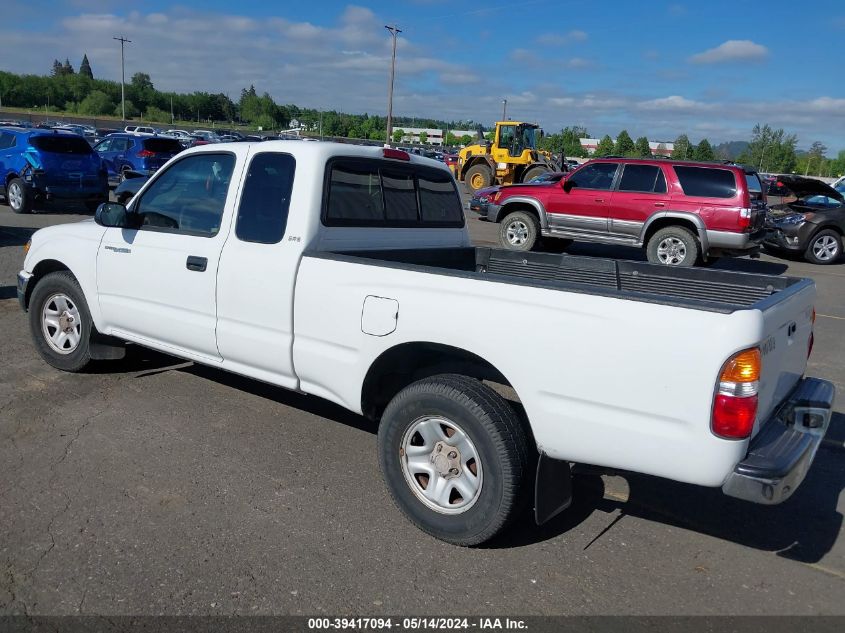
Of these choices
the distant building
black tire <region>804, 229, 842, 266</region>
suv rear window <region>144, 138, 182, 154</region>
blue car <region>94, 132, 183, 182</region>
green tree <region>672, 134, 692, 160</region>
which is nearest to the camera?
black tire <region>804, 229, 842, 266</region>

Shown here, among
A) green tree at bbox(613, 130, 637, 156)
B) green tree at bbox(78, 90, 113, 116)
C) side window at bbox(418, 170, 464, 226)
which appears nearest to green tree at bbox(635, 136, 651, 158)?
green tree at bbox(613, 130, 637, 156)

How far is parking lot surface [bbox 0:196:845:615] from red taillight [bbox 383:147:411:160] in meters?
1.86

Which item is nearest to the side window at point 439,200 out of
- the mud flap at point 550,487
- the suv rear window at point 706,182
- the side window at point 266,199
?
the side window at point 266,199

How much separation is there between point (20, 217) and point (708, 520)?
48.8ft

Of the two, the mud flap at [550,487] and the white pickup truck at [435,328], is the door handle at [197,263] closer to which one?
the white pickup truck at [435,328]

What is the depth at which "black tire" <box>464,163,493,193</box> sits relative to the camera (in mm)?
26812

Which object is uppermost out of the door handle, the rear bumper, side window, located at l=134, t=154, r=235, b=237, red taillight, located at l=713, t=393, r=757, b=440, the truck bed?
side window, located at l=134, t=154, r=235, b=237

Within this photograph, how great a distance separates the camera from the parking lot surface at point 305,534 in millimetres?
3113

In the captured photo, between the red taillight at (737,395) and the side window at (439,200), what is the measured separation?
2791 mm

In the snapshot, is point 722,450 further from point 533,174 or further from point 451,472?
point 533,174

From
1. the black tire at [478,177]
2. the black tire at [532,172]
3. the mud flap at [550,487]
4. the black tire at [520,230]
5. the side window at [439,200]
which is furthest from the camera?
the black tire at [478,177]

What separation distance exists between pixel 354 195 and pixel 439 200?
0.91m

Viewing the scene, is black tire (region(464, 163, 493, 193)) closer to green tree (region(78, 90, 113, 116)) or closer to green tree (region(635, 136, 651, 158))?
green tree (region(635, 136, 651, 158))

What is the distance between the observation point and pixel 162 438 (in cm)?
460
